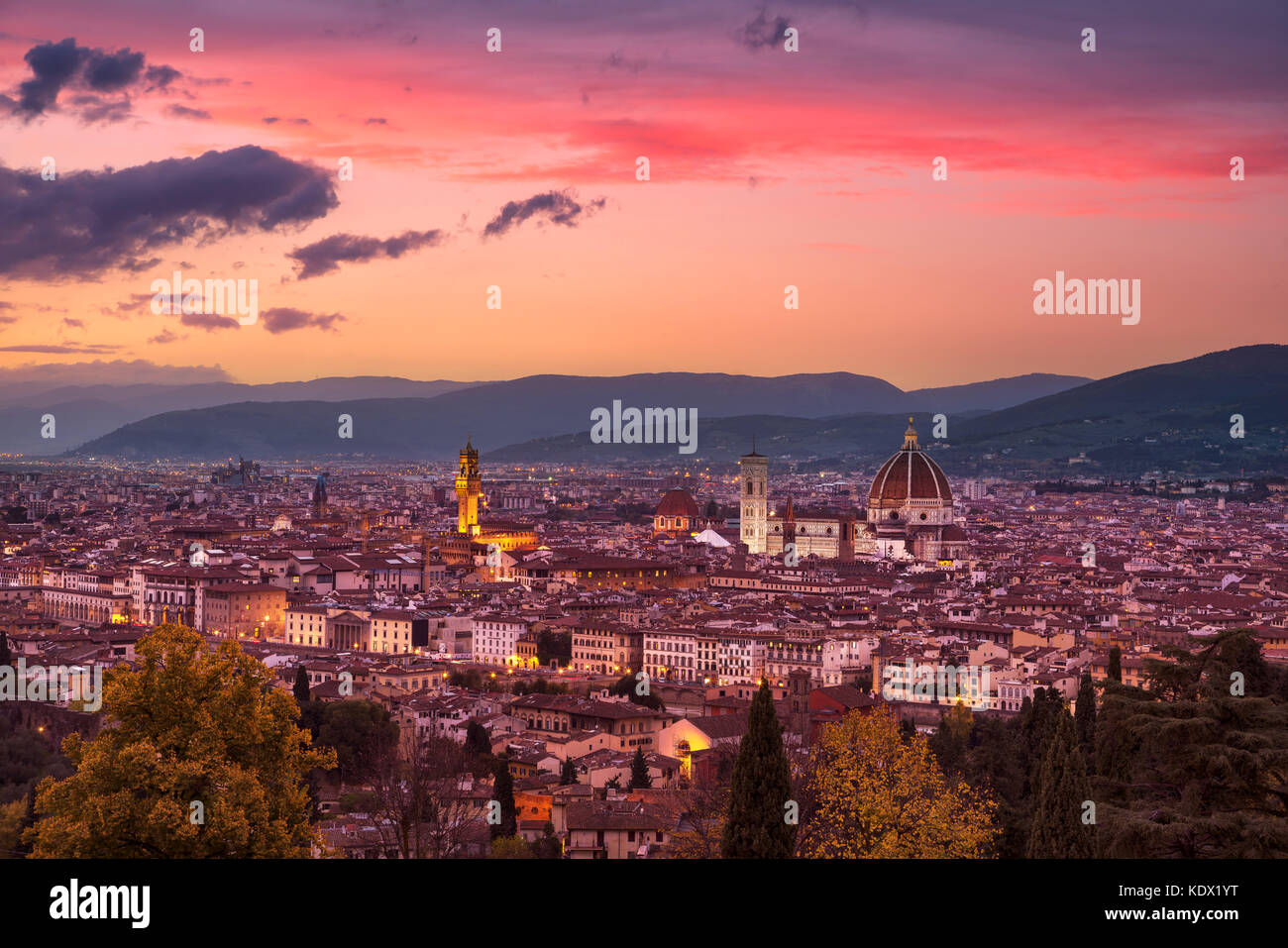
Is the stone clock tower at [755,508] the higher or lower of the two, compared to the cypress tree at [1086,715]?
higher

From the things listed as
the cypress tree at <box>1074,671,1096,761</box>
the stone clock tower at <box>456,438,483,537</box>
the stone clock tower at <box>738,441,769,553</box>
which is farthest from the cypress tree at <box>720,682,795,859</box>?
the stone clock tower at <box>456,438,483,537</box>

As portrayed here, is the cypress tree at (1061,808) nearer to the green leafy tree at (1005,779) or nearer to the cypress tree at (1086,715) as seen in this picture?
the green leafy tree at (1005,779)

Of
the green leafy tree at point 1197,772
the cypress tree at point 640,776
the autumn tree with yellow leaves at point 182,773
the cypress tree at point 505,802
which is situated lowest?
the cypress tree at point 640,776

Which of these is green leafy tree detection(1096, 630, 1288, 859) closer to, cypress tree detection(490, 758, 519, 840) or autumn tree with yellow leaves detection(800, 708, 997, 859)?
autumn tree with yellow leaves detection(800, 708, 997, 859)

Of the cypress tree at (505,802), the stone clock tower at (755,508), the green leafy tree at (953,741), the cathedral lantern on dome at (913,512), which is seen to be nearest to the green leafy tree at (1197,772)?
the green leafy tree at (953,741)

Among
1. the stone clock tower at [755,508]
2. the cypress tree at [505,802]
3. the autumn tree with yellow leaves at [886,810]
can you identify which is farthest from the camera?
the stone clock tower at [755,508]

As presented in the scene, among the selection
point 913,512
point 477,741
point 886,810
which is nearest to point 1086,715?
point 886,810

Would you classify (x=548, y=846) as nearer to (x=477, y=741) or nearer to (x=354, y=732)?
(x=477, y=741)
